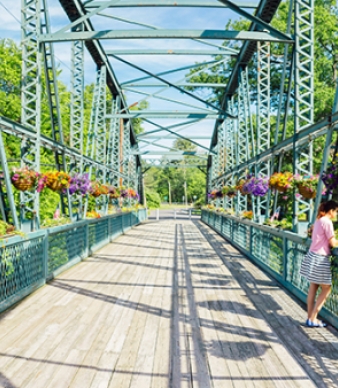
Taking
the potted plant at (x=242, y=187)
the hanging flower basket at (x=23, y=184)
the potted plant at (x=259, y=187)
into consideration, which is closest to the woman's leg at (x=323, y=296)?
the hanging flower basket at (x=23, y=184)

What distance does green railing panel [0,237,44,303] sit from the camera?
218 inches

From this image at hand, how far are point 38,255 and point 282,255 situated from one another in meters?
4.02

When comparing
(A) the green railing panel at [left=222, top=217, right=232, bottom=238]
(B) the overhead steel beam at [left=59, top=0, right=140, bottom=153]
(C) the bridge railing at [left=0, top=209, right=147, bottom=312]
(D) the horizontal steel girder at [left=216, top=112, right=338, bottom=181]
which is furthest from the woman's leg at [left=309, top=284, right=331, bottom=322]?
(A) the green railing panel at [left=222, top=217, right=232, bottom=238]

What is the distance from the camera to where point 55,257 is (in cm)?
806

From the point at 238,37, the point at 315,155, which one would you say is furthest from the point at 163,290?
the point at 315,155

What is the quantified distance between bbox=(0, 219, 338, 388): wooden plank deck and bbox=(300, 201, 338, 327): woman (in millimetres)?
408

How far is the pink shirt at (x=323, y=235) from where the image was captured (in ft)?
15.7

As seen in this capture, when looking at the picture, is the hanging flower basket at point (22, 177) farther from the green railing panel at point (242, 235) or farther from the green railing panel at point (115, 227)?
the green railing panel at point (115, 227)

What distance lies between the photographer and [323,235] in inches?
190

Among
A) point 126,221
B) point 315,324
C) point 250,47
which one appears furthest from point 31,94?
point 126,221

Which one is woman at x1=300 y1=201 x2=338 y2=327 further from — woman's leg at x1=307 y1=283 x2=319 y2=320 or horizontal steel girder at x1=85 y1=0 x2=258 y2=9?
horizontal steel girder at x1=85 y1=0 x2=258 y2=9

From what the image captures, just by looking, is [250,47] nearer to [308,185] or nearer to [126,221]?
[126,221]

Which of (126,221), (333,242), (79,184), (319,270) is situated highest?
(79,184)

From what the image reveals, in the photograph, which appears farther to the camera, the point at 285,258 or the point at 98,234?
the point at 98,234
